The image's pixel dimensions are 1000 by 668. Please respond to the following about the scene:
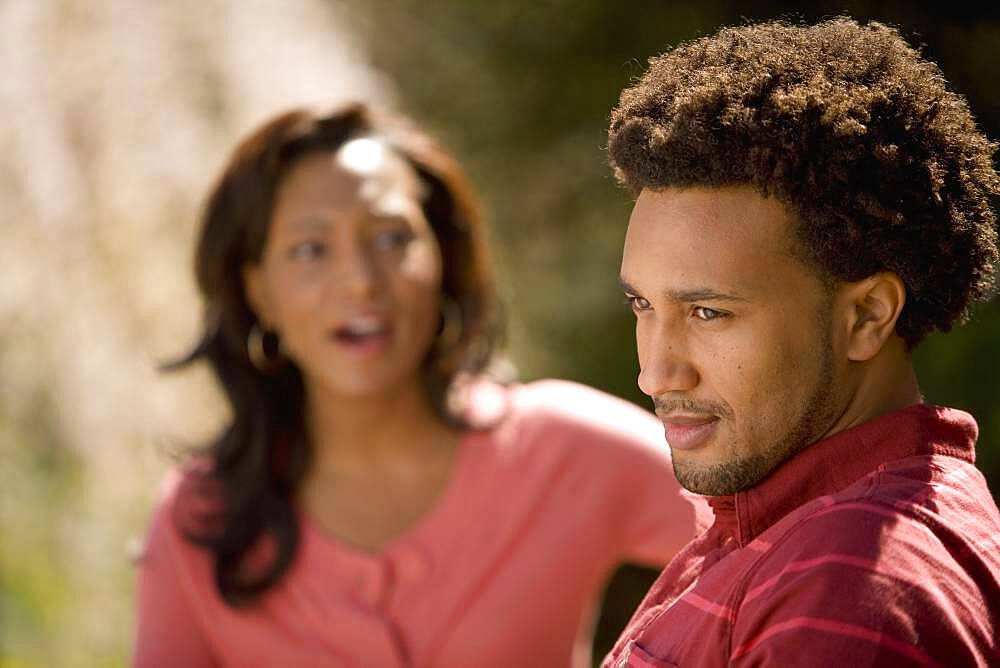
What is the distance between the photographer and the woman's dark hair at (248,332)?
2.76 meters

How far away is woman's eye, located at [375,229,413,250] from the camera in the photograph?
274 centimetres

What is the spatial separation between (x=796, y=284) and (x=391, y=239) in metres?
1.60

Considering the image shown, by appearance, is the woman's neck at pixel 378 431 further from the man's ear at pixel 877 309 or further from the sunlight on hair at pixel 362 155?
the man's ear at pixel 877 309

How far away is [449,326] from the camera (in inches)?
119

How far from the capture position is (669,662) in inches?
48.5

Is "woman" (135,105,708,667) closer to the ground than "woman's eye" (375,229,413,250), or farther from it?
closer to the ground

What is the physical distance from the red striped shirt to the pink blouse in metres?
1.31

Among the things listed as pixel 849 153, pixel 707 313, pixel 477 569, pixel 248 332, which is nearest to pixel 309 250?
pixel 248 332

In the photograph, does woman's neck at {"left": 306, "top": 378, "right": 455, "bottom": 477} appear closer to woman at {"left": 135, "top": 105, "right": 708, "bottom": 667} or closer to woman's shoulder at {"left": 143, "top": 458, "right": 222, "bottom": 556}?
woman at {"left": 135, "top": 105, "right": 708, "bottom": 667}

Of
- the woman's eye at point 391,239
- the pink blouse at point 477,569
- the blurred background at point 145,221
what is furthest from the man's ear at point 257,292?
the blurred background at point 145,221

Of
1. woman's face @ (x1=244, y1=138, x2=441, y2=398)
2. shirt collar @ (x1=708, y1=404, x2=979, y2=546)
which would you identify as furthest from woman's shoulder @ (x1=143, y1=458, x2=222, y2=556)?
shirt collar @ (x1=708, y1=404, x2=979, y2=546)

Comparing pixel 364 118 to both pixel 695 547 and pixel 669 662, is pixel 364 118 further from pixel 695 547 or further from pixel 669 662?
pixel 669 662

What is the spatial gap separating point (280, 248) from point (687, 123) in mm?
1639

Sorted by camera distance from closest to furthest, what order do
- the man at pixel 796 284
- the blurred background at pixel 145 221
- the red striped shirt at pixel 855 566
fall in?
the red striped shirt at pixel 855 566 → the man at pixel 796 284 → the blurred background at pixel 145 221
